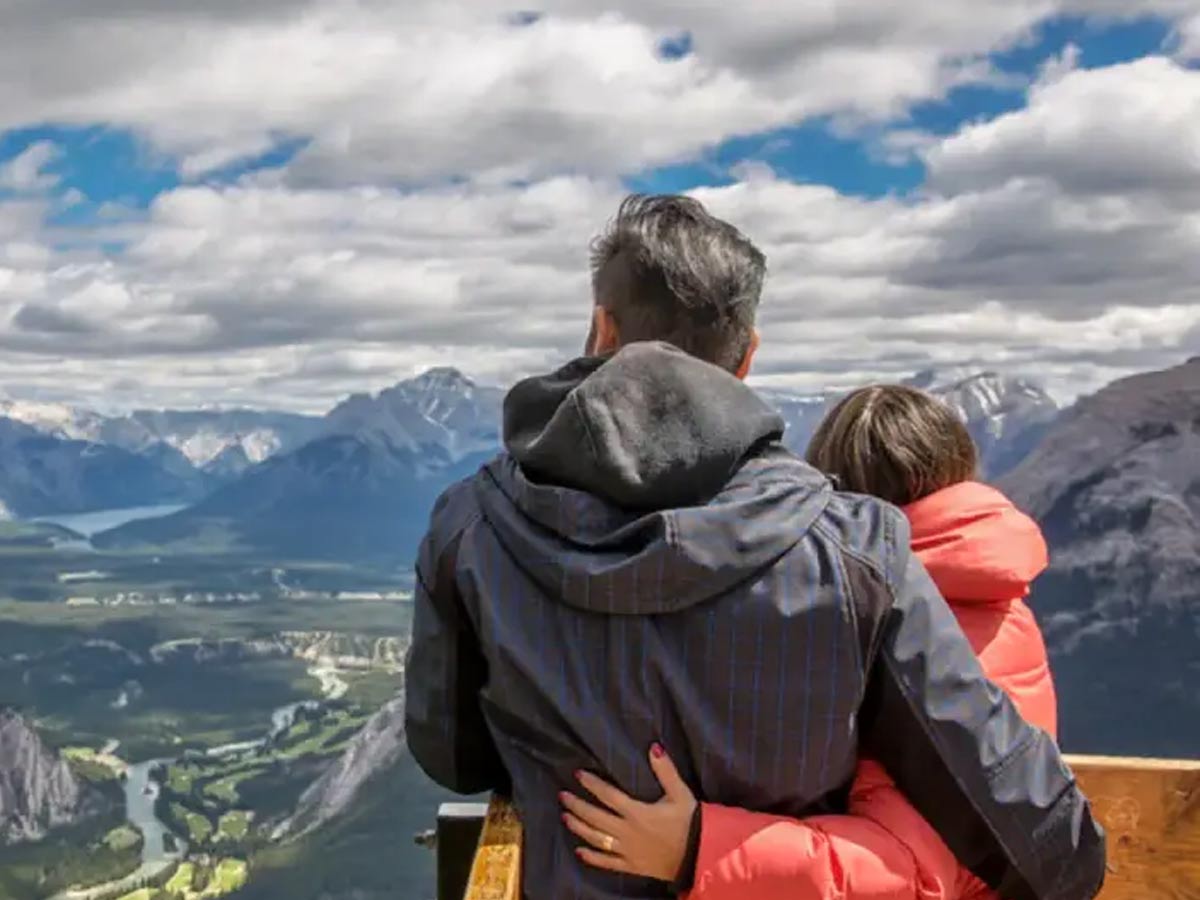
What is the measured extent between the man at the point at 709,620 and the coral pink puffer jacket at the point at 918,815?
72mm

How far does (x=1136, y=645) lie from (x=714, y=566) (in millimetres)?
207828

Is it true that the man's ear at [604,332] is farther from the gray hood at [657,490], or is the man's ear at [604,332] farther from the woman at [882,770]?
the woman at [882,770]

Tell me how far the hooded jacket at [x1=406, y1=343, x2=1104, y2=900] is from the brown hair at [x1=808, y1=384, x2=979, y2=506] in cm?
59

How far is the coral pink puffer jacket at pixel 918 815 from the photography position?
3.14 metres

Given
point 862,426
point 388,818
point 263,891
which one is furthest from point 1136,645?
point 862,426

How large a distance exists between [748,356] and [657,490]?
2.02 ft

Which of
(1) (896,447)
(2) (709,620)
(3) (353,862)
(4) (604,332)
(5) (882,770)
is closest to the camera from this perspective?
(2) (709,620)

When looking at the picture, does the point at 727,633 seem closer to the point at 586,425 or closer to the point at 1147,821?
the point at 586,425

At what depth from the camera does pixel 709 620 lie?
308 cm

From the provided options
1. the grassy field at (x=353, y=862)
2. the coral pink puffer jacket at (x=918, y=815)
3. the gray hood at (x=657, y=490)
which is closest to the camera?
the gray hood at (x=657, y=490)

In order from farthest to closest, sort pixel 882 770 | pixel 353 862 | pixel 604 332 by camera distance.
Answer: pixel 353 862, pixel 604 332, pixel 882 770

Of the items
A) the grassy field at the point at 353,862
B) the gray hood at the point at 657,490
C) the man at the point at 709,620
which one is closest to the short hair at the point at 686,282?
the man at the point at 709,620

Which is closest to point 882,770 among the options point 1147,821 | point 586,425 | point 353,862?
point 586,425

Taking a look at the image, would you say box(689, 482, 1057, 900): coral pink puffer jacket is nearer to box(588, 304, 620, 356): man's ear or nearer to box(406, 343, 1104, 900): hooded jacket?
box(406, 343, 1104, 900): hooded jacket
